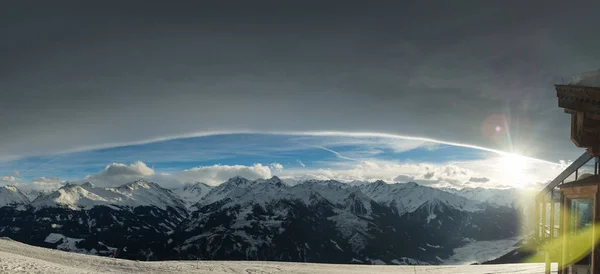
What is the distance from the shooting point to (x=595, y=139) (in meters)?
11.9

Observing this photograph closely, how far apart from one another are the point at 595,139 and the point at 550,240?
4.99 meters

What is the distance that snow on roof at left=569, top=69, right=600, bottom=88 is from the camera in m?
11.0

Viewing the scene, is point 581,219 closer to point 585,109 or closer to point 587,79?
point 585,109

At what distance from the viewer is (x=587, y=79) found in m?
11.4

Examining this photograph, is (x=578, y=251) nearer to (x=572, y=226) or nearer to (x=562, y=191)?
(x=572, y=226)

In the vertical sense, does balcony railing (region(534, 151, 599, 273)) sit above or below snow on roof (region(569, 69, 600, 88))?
below

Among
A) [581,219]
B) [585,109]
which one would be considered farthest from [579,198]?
[585,109]

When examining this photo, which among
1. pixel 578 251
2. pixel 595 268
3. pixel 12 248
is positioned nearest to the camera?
pixel 595 268

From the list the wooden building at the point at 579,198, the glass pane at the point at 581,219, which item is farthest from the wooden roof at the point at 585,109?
the glass pane at the point at 581,219

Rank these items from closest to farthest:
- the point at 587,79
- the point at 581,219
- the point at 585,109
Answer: the point at 585,109 < the point at 587,79 < the point at 581,219


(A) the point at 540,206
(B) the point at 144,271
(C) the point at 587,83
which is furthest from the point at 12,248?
(C) the point at 587,83

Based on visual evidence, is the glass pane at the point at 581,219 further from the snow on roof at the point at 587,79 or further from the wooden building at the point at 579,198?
the snow on roof at the point at 587,79

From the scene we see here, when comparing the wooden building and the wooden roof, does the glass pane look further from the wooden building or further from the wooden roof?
the wooden roof

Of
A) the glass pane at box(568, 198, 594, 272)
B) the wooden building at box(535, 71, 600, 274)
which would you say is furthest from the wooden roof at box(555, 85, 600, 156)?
the glass pane at box(568, 198, 594, 272)
